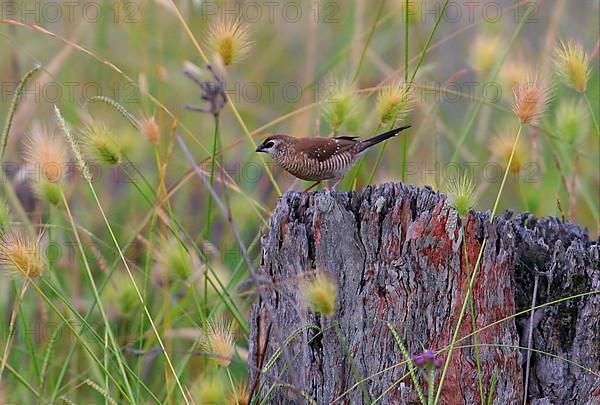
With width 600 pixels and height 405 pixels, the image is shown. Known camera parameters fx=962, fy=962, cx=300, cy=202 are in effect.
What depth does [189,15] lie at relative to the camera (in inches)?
219

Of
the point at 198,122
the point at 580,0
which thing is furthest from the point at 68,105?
the point at 580,0

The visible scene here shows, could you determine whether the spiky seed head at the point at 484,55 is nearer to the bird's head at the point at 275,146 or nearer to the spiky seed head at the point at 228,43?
the bird's head at the point at 275,146

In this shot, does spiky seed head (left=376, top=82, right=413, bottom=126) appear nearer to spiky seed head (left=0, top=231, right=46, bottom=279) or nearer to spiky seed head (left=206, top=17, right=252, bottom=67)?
spiky seed head (left=206, top=17, right=252, bottom=67)

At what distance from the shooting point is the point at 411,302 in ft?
9.40

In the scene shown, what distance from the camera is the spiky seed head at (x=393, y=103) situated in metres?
3.33

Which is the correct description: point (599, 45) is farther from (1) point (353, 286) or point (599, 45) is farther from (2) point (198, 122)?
(2) point (198, 122)

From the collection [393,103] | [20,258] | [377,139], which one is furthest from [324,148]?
[20,258]

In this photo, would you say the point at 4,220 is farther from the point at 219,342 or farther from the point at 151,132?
the point at 219,342

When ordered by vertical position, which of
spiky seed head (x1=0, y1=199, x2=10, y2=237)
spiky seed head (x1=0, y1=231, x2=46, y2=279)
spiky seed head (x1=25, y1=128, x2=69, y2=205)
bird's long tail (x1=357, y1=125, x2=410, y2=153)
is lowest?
spiky seed head (x1=0, y1=231, x2=46, y2=279)

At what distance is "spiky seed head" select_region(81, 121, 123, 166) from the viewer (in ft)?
→ 10.5

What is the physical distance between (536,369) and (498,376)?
16 centimetres

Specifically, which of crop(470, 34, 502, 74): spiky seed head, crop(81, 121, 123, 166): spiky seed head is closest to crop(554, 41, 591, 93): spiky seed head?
crop(470, 34, 502, 74): spiky seed head

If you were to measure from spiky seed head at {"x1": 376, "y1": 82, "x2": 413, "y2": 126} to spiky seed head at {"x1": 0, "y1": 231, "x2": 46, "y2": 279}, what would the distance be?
1.26m

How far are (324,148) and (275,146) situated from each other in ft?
0.74
